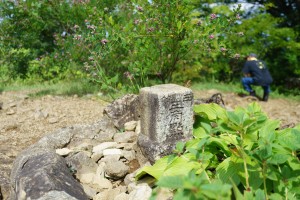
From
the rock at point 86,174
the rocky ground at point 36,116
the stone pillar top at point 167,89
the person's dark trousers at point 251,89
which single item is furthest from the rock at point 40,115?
the person's dark trousers at point 251,89

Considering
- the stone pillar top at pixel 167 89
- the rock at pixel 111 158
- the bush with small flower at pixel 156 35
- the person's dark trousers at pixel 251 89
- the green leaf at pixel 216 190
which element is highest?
the bush with small flower at pixel 156 35

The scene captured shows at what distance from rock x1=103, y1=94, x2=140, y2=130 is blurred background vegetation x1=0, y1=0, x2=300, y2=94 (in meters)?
0.36

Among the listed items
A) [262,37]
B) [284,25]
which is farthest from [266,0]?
[262,37]

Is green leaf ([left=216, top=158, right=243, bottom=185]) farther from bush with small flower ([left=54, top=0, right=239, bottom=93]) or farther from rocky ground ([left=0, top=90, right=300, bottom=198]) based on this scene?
bush with small flower ([left=54, top=0, right=239, bottom=93])

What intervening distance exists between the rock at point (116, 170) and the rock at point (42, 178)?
32cm

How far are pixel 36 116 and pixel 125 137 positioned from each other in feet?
5.37

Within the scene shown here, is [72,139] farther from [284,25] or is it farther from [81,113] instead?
[284,25]

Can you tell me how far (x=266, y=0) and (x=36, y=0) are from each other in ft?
21.5

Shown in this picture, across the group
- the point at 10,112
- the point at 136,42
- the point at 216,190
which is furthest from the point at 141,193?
the point at 10,112

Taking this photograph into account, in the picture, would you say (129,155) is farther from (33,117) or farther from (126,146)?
(33,117)

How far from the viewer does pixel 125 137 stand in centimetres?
334

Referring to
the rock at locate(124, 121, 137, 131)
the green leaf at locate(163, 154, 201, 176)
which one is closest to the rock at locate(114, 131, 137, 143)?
the rock at locate(124, 121, 137, 131)

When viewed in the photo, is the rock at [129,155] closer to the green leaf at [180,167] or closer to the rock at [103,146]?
the rock at [103,146]

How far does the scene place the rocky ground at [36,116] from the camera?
3.68 meters
